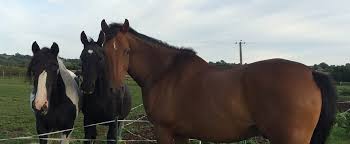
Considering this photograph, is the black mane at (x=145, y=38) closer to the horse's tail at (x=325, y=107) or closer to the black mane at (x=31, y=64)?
the horse's tail at (x=325, y=107)

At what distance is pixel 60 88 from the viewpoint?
6016 millimetres

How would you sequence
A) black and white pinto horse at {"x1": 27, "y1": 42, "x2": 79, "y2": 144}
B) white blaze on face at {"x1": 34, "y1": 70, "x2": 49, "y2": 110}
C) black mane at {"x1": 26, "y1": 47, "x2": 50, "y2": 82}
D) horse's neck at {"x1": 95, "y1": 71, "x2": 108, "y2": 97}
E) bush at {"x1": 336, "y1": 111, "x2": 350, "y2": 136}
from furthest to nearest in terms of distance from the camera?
bush at {"x1": 336, "y1": 111, "x2": 350, "y2": 136} < horse's neck at {"x1": 95, "y1": 71, "x2": 108, "y2": 97} < black mane at {"x1": 26, "y1": 47, "x2": 50, "y2": 82} < black and white pinto horse at {"x1": 27, "y1": 42, "x2": 79, "y2": 144} < white blaze on face at {"x1": 34, "y1": 70, "x2": 49, "y2": 110}

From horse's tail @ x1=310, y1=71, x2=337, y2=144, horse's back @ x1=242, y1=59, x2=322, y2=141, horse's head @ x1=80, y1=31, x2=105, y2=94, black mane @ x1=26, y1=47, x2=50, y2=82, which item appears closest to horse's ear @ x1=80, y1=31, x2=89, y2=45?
horse's head @ x1=80, y1=31, x2=105, y2=94

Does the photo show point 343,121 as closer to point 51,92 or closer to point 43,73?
point 51,92

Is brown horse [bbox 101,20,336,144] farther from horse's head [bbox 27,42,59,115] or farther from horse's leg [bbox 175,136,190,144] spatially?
horse's head [bbox 27,42,59,115]

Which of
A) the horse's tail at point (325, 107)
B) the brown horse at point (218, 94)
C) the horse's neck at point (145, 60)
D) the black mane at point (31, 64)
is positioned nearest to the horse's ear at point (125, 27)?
the brown horse at point (218, 94)

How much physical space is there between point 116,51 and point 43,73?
4.71ft

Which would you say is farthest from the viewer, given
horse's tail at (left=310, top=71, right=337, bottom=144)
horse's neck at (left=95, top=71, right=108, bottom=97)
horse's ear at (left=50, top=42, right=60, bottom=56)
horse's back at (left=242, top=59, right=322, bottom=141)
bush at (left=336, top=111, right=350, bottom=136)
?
bush at (left=336, top=111, right=350, bottom=136)

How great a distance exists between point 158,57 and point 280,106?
149cm

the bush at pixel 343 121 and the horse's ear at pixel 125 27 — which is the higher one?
the horse's ear at pixel 125 27

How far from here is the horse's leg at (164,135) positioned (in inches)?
167

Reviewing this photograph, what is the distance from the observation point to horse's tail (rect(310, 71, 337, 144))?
153 inches

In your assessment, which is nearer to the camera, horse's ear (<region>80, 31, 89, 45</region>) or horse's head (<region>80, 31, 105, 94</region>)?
horse's head (<region>80, 31, 105, 94</region>)

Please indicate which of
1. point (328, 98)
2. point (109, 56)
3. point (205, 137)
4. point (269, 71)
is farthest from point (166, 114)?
point (328, 98)
